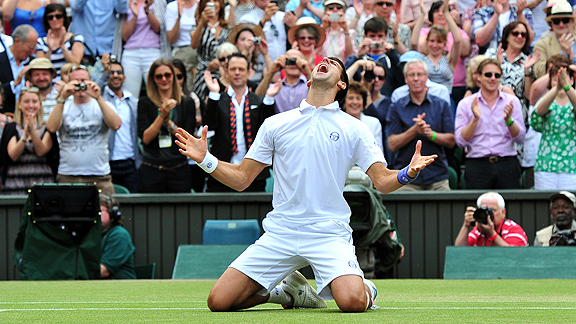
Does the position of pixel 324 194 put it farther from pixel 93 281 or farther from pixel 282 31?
pixel 282 31

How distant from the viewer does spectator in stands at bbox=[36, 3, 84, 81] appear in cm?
1153

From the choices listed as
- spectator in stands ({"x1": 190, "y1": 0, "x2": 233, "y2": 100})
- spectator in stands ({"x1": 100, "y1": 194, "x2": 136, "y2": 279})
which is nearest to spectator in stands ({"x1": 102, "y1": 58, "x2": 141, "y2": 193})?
spectator in stands ({"x1": 190, "y1": 0, "x2": 233, "y2": 100})

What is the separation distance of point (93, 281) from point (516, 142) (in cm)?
527

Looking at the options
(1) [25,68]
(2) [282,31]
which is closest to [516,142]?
(2) [282,31]

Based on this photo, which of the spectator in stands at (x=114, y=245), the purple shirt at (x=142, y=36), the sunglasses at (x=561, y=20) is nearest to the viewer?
the spectator in stands at (x=114, y=245)

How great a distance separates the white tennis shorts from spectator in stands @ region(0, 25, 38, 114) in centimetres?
688

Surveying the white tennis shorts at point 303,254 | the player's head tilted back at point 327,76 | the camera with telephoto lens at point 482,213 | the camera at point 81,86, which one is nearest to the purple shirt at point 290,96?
the camera at point 81,86

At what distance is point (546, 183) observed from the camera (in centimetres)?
994

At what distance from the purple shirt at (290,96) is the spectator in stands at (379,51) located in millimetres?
1149

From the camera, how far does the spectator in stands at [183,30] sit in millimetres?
12062

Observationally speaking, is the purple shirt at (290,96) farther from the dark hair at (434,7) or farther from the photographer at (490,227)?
the dark hair at (434,7)

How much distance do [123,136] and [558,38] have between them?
19.6 ft

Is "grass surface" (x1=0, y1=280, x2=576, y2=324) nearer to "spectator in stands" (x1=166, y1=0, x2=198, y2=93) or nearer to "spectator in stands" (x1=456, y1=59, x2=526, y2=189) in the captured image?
"spectator in stands" (x1=456, y1=59, x2=526, y2=189)

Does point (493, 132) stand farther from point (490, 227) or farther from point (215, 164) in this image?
point (215, 164)
